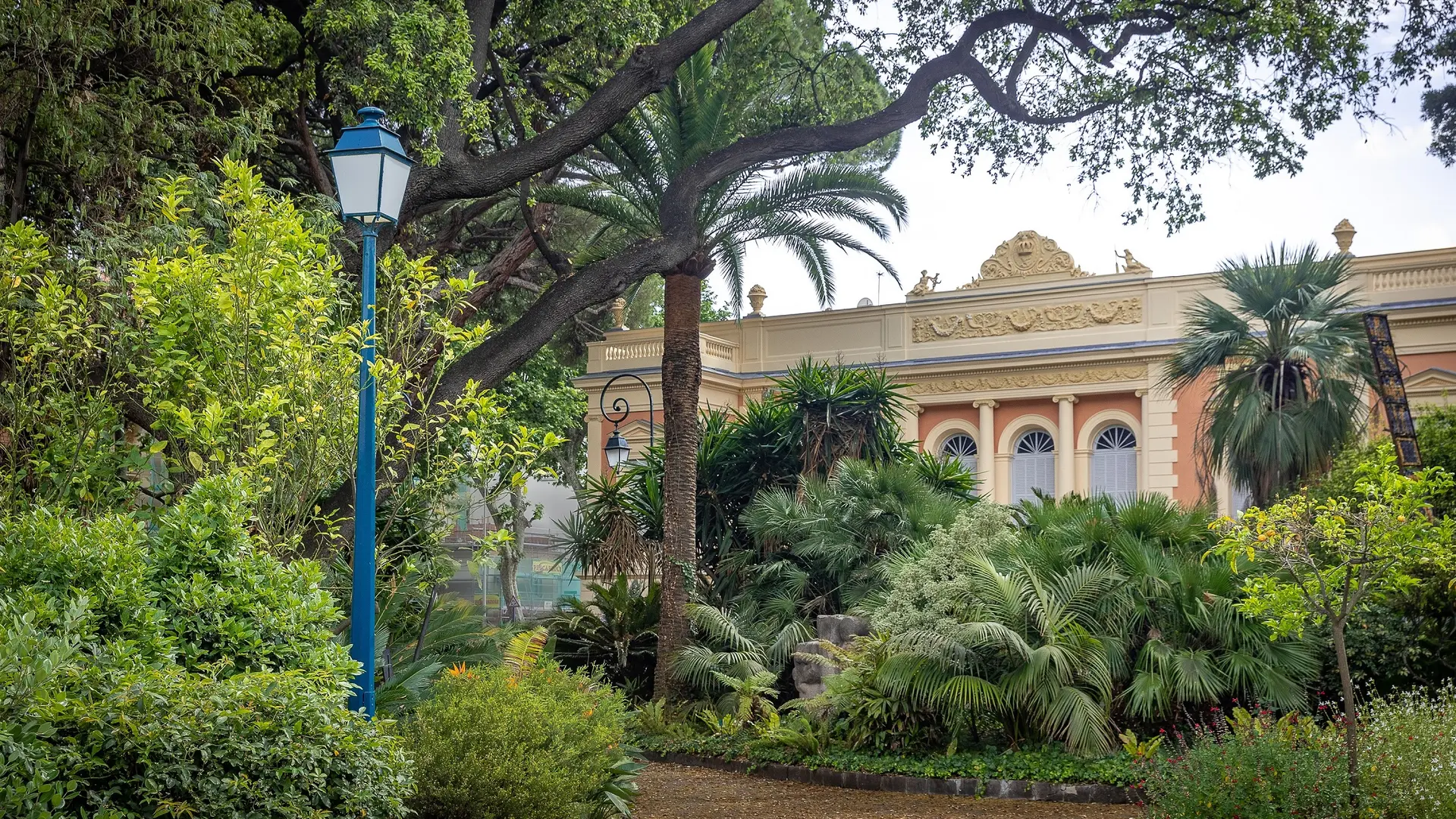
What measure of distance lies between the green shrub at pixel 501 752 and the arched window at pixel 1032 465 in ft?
69.8

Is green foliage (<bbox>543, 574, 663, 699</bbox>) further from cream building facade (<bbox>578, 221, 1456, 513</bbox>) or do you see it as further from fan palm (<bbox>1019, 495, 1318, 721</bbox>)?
cream building facade (<bbox>578, 221, 1456, 513</bbox>)

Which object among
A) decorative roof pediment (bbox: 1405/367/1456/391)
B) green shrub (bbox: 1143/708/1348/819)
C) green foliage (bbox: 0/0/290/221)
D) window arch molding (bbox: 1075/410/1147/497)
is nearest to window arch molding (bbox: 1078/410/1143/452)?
window arch molding (bbox: 1075/410/1147/497)

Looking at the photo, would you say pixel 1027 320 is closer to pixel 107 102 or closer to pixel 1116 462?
pixel 1116 462

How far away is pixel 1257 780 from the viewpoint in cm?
768

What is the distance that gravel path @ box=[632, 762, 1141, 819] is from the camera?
10.0 meters

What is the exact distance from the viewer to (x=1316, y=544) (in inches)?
419

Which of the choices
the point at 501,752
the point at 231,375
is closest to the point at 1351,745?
the point at 501,752

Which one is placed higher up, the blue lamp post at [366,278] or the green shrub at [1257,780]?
the blue lamp post at [366,278]

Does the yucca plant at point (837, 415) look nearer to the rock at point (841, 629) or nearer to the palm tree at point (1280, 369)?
the rock at point (841, 629)

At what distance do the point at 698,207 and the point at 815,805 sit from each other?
7539 mm

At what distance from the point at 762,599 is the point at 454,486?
803 centimetres

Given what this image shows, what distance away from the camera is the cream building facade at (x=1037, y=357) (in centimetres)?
2491

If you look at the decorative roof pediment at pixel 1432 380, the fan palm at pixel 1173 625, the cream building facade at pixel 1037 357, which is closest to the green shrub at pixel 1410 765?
the fan palm at pixel 1173 625

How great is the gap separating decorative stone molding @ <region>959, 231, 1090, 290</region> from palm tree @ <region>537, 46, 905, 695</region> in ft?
42.0
